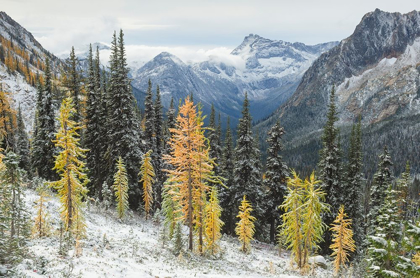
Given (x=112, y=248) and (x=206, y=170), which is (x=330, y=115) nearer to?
(x=206, y=170)

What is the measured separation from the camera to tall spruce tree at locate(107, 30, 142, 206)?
32.8 metres

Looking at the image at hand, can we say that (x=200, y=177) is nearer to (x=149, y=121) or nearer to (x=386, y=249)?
(x=386, y=249)

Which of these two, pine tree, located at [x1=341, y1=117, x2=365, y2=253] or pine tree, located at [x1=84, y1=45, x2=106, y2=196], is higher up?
pine tree, located at [x1=84, y1=45, x2=106, y2=196]

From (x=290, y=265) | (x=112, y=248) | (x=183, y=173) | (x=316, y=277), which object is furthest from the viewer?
(x=290, y=265)

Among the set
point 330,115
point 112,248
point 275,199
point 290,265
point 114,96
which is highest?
point 114,96

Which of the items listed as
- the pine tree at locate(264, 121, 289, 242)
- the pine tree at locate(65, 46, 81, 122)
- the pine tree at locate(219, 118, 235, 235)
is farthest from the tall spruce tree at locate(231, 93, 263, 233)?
the pine tree at locate(65, 46, 81, 122)

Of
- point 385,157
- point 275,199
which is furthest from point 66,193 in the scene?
point 385,157

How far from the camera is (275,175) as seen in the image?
120ft

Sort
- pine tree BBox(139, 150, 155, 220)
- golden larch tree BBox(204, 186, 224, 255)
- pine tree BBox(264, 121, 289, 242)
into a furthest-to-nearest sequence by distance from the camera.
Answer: pine tree BBox(264, 121, 289, 242) < pine tree BBox(139, 150, 155, 220) < golden larch tree BBox(204, 186, 224, 255)

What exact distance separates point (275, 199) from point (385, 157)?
14673 millimetres

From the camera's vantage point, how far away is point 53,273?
41.8 ft

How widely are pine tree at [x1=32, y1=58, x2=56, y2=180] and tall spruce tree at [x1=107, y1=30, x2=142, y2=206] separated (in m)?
6.33

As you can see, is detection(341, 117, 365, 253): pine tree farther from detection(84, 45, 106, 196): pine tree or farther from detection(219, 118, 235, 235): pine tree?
detection(84, 45, 106, 196): pine tree

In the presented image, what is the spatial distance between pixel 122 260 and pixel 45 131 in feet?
74.8
